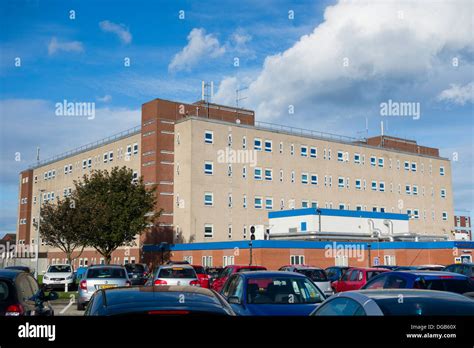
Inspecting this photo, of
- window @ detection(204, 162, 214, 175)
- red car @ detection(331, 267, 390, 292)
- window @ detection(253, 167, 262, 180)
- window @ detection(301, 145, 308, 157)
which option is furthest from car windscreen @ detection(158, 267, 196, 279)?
window @ detection(301, 145, 308, 157)

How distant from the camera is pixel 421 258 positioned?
52156mm

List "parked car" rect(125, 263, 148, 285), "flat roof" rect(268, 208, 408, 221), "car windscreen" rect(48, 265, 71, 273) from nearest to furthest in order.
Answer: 1. "parked car" rect(125, 263, 148, 285)
2. "car windscreen" rect(48, 265, 71, 273)
3. "flat roof" rect(268, 208, 408, 221)

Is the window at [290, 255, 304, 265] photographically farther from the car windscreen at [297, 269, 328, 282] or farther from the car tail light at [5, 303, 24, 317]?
the car tail light at [5, 303, 24, 317]

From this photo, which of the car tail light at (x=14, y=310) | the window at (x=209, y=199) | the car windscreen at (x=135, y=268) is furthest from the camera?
the window at (x=209, y=199)

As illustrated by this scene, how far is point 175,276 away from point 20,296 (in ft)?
44.0

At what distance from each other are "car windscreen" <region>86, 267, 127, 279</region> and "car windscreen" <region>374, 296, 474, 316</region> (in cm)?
1822

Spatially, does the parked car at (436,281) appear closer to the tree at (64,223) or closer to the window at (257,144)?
the tree at (64,223)

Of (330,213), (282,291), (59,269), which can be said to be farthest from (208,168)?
(282,291)

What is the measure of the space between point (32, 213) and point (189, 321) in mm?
90875

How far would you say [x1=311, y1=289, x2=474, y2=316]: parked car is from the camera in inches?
218

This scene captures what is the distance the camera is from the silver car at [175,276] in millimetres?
21641

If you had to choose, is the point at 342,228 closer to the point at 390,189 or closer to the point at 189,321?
the point at 390,189

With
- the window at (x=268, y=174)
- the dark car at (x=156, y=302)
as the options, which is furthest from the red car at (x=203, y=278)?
the window at (x=268, y=174)

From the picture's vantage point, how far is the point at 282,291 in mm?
11531
